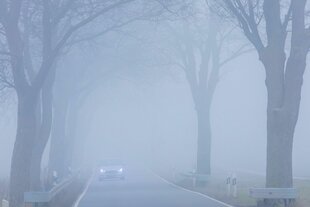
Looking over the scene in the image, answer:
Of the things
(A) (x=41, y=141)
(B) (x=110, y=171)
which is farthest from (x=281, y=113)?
(B) (x=110, y=171)

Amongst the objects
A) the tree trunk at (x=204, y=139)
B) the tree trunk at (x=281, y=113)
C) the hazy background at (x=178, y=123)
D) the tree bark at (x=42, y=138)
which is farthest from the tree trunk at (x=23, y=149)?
the hazy background at (x=178, y=123)

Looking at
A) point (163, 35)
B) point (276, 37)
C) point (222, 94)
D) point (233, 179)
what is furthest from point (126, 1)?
point (222, 94)

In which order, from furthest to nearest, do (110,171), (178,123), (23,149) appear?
(178,123) → (110,171) → (23,149)

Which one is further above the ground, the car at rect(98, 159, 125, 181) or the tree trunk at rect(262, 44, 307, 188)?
the tree trunk at rect(262, 44, 307, 188)

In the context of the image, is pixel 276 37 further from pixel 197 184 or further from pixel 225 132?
pixel 225 132

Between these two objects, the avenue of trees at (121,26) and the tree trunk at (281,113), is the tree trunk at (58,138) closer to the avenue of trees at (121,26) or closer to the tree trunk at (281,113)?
the avenue of trees at (121,26)

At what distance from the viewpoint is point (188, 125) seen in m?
114

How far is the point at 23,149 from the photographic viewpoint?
26.4 m

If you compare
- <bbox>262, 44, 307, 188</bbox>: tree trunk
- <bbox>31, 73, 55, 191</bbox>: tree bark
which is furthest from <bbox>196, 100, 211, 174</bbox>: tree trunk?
<bbox>262, 44, 307, 188</bbox>: tree trunk

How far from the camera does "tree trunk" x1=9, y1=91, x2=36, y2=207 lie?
86.5 feet

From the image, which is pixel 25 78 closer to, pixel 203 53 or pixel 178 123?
pixel 203 53

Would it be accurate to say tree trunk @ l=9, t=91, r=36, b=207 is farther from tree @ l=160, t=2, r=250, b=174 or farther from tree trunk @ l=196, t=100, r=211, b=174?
tree trunk @ l=196, t=100, r=211, b=174

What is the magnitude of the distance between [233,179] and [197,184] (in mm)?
9822

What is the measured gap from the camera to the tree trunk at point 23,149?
1038 inches
